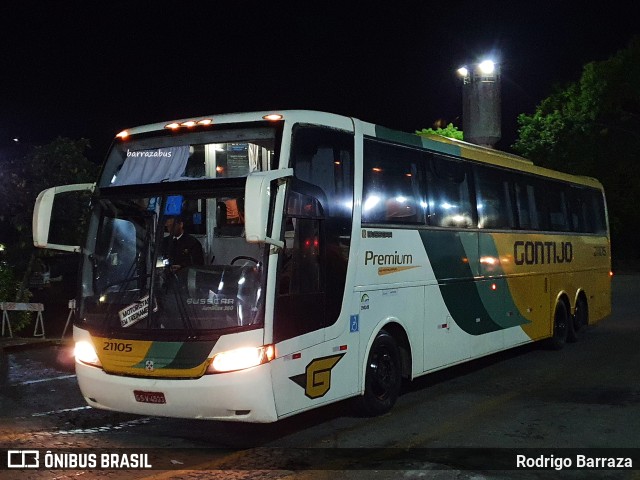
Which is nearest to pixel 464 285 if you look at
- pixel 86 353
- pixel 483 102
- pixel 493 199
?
pixel 493 199

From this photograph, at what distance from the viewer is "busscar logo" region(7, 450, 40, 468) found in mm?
6875

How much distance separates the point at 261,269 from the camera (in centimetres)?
697

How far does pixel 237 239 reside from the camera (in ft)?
25.3

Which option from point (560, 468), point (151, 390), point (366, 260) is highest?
point (366, 260)

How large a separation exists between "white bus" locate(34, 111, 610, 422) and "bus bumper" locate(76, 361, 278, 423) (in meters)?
0.01

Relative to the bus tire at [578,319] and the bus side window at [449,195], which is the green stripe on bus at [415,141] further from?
the bus tire at [578,319]

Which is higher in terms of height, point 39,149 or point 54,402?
point 39,149

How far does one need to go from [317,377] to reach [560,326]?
8.04m

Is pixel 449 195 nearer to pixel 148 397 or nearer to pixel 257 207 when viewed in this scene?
pixel 257 207

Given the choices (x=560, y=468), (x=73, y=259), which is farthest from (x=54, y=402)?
(x=73, y=259)

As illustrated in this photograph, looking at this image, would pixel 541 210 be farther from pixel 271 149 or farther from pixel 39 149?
pixel 39 149

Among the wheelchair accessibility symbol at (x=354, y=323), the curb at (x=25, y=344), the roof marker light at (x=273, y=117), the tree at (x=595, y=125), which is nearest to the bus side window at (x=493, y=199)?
the wheelchair accessibility symbol at (x=354, y=323)

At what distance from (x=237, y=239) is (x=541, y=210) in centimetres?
738

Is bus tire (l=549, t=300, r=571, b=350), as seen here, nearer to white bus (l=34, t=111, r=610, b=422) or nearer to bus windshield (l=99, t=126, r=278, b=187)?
white bus (l=34, t=111, r=610, b=422)
